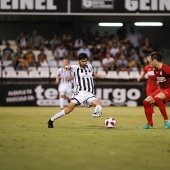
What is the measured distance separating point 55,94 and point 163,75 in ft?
47.2

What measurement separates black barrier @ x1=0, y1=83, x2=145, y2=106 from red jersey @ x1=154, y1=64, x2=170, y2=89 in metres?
13.7

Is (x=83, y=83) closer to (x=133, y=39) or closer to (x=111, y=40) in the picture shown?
(x=111, y=40)

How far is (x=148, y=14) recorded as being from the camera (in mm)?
28797

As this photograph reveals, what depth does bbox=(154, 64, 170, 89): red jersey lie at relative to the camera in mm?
14805

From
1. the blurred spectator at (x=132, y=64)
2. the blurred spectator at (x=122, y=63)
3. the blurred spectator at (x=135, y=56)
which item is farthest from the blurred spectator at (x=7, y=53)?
the blurred spectator at (x=135, y=56)

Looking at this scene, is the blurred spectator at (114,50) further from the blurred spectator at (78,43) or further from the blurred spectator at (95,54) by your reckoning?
the blurred spectator at (78,43)

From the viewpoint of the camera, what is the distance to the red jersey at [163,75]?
14.8m

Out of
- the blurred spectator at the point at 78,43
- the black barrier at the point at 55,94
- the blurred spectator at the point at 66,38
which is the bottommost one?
the black barrier at the point at 55,94

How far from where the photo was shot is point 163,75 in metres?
14.9

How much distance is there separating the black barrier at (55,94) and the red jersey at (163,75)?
13.7 metres

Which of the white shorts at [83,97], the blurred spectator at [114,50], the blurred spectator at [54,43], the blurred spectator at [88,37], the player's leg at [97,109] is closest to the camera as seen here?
the player's leg at [97,109]

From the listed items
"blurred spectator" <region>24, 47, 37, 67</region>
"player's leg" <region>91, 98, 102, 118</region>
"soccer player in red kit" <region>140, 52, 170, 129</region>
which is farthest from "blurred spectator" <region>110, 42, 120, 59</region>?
"soccer player in red kit" <region>140, 52, 170, 129</region>

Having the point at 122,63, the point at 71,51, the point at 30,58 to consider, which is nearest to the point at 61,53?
the point at 71,51

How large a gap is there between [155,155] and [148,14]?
20037 millimetres
